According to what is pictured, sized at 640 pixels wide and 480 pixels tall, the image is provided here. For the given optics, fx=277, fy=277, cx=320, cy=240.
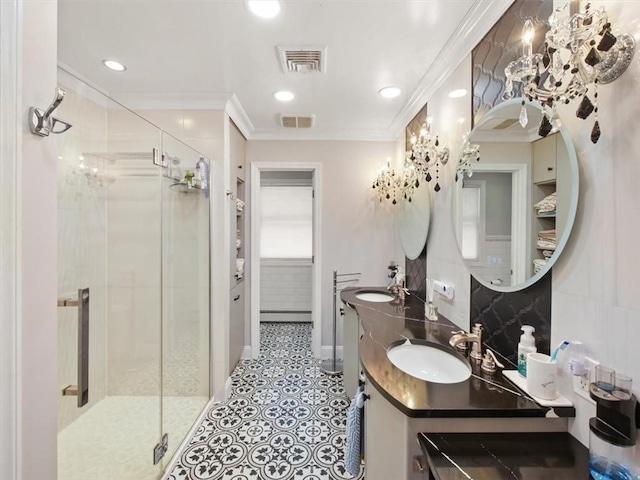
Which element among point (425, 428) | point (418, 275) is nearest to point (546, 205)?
point (425, 428)

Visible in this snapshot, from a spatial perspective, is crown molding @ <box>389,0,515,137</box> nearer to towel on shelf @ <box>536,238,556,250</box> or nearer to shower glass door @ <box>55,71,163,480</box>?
towel on shelf @ <box>536,238,556,250</box>

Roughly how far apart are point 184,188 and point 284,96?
1.11 meters

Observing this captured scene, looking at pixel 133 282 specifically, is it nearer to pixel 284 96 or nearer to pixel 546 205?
pixel 284 96

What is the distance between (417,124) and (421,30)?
3.01 feet

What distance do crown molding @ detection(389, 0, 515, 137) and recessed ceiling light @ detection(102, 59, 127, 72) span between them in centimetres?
208

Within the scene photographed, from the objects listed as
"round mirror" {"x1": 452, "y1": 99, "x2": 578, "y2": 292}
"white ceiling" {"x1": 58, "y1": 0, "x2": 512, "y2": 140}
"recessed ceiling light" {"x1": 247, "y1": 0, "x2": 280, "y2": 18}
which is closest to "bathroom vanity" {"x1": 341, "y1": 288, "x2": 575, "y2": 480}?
"round mirror" {"x1": 452, "y1": 99, "x2": 578, "y2": 292}

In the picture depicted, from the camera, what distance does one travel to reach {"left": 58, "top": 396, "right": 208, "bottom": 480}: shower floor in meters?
1.61

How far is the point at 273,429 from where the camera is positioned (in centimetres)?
202

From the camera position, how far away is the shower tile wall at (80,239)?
160 cm

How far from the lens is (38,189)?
774 mm

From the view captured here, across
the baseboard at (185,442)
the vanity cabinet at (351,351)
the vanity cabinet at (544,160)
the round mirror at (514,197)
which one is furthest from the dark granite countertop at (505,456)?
the baseboard at (185,442)

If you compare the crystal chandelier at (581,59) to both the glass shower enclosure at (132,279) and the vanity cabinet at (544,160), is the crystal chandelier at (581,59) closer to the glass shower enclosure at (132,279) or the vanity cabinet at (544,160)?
the vanity cabinet at (544,160)

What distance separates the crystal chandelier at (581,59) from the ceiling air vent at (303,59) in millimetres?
1181

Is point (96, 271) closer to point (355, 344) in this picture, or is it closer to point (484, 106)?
point (355, 344)
